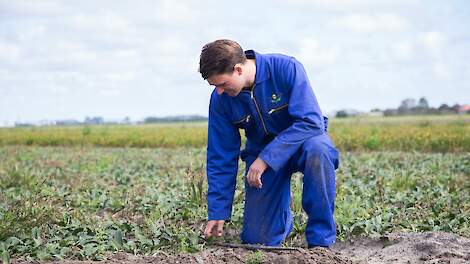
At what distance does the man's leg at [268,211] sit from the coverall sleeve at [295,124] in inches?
15.3

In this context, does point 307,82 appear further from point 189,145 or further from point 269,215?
point 189,145

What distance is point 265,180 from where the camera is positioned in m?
4.28

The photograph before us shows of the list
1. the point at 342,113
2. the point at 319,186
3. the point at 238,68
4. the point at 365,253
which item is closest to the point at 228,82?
the point at 238,68

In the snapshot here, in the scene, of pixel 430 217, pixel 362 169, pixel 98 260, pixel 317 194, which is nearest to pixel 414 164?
pixel 362 169

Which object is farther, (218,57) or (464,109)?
(464,109)

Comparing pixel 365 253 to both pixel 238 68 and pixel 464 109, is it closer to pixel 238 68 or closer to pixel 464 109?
pixel 238 68

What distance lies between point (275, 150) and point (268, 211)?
65 centimetres

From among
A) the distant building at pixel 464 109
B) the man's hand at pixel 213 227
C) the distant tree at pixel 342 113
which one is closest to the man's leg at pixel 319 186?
the man's hand at pixel 213 227

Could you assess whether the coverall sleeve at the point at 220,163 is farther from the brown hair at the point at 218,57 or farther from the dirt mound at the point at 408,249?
the dirt mound at the point at 408,249

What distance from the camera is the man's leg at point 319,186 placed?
3941 millimetres

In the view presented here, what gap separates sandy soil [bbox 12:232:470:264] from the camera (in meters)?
3.72

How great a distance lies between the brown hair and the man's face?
35 mm

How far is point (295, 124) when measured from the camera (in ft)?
12.8

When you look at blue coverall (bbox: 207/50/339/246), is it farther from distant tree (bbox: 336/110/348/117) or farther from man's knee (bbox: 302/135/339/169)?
distant tree (bbox: 336/110/348/117)
